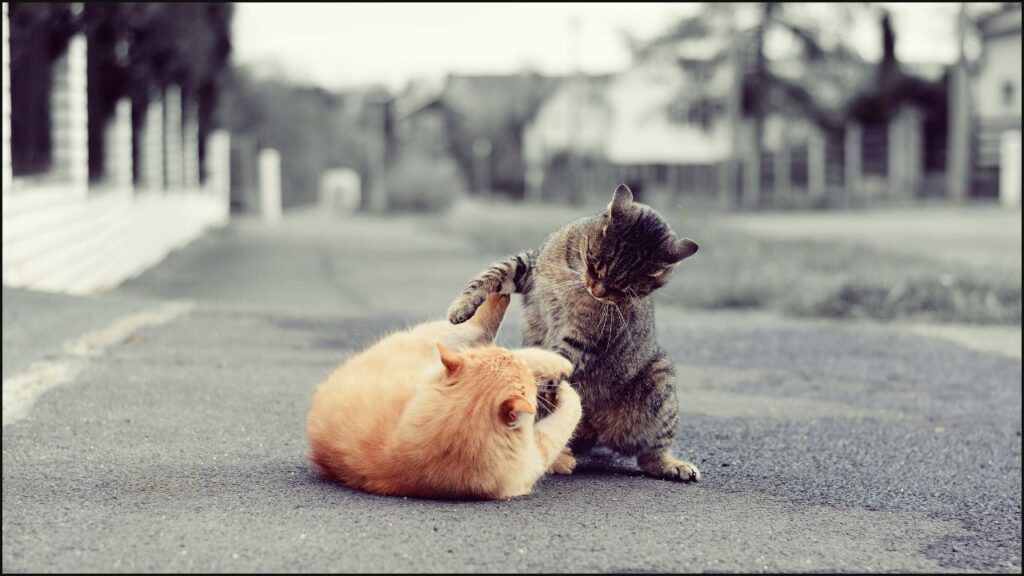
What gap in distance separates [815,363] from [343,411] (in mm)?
5022

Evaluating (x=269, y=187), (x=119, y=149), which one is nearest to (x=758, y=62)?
(x=269, y=187)

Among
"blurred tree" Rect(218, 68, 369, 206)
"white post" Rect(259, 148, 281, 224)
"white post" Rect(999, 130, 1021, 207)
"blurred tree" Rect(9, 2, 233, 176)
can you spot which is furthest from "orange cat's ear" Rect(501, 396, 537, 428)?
"white post" Rect(259, 148, 281, 224)

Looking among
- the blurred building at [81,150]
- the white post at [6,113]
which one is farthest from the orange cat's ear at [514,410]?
the white post at [6,113]

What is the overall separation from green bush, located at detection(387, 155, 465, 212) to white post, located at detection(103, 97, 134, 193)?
21.3 metres

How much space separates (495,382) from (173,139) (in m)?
23.2

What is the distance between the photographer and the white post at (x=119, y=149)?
1783 centimetres

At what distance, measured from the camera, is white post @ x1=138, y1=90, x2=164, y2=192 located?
21.3 meters

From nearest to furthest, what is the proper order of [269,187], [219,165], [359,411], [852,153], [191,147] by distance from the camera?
1. [359,411]
2. [191,147]
3. [219,165]
4. [269,187]
5. [852,153]

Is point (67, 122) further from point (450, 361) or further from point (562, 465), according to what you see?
point (450, 361)

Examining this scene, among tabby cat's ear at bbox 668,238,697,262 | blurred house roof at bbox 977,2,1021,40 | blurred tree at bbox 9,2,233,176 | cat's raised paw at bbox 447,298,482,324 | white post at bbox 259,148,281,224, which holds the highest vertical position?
blurred house roof at bbox 977,2,1021,40

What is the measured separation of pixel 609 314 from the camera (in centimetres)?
445

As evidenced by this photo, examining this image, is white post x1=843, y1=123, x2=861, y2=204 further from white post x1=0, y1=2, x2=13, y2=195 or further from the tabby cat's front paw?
the tabby cat's front paw

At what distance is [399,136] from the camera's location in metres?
73.1

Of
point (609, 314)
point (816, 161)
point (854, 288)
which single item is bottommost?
point (854, 288)
